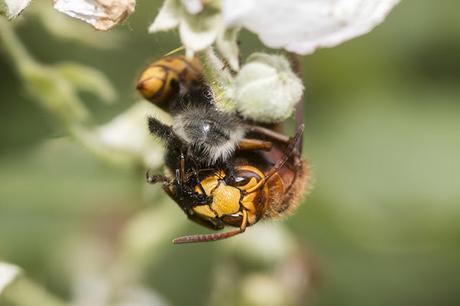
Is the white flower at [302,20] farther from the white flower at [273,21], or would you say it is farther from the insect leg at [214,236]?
Result: the insect leg at [214,236]

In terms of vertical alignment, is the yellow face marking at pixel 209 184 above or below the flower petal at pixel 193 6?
below

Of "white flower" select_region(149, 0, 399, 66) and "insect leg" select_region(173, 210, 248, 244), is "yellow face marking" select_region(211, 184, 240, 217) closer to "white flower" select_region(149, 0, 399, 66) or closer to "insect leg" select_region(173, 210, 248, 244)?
"insect leg" select_region(173, 210, 248, 244)

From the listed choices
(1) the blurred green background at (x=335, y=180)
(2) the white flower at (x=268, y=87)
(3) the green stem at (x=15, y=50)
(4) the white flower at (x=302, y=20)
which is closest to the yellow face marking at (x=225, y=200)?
(2) the white flower at (x=268, y=87)

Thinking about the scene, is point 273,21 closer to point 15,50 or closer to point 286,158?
point 286,158

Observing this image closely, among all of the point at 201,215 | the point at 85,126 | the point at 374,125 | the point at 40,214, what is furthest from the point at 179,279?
the point at 201,215

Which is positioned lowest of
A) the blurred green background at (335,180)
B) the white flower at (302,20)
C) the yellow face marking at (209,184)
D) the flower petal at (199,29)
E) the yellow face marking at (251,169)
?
the yellow face marking at (209,184)

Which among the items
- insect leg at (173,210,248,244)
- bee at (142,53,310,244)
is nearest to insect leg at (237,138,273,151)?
bee at (142,53,310,244)

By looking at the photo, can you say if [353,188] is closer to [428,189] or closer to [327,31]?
[428,189]

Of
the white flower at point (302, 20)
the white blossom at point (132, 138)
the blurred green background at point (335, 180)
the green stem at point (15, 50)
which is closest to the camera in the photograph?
the white flower at point (302, 20)
